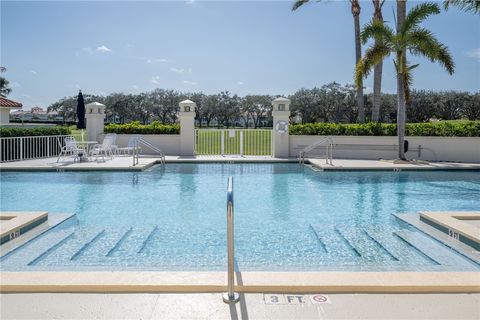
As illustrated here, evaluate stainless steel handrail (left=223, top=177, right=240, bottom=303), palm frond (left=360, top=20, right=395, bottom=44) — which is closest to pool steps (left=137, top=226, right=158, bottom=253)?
stainless steel handrail (left=223, top=177, right=240, bottom=303)

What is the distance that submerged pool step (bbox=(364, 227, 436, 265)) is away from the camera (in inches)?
180

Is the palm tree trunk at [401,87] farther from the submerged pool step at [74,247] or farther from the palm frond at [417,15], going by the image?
the submerged pool step at [74,247]

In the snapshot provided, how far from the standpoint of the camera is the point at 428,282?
11.1ft

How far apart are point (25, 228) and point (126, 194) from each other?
12.1ft

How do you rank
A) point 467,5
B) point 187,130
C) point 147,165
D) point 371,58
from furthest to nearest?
point 187,130, point 371,58, point 147,165, point 467,5

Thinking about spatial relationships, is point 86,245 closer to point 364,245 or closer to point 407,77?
point 364,245

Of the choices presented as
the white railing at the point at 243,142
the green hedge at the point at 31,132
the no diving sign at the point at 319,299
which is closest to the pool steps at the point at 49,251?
the no diving sign at the point at 319,299

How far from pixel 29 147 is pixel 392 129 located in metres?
13.6

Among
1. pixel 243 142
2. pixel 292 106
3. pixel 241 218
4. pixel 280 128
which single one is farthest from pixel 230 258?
pixel 292 106

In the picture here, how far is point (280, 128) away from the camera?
53.1 feet

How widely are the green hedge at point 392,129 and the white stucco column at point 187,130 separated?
13.0 ft

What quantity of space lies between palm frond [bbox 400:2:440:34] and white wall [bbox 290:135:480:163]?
416 centimetres

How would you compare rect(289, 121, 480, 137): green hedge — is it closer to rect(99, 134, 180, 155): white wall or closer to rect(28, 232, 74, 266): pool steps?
rect(99, 134, 180, 155): white wall

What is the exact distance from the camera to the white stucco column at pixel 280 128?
1619 cm
